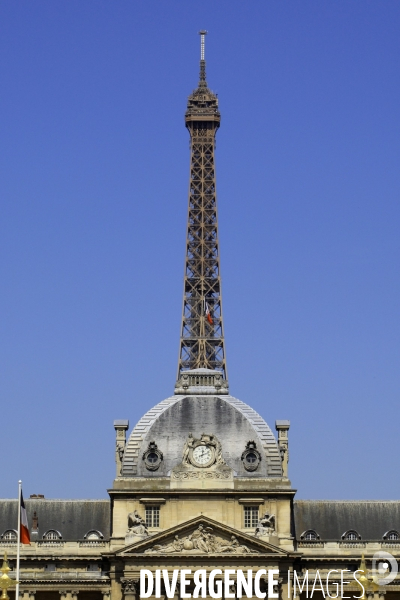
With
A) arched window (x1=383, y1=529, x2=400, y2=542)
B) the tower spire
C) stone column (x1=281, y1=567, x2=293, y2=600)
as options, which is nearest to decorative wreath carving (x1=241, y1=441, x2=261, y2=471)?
stone column (x1=281, y1=567, x2=293, y2=600)

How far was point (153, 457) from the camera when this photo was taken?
127688 millimetres

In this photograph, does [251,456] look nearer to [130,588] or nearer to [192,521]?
[192,521]

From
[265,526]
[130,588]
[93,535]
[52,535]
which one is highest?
[52,535]

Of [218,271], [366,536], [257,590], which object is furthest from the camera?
[218,271]

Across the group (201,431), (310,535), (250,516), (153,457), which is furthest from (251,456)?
(310,535)

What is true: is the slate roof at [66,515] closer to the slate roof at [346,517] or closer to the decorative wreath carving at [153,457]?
the decorative wreath carving at [153,457]

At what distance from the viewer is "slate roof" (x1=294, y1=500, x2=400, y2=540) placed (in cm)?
13262

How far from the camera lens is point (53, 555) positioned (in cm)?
12925

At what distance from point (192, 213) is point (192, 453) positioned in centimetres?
6702

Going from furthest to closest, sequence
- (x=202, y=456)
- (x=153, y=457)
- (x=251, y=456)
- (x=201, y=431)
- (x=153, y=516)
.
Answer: (x=201, y=431), (x=153, y=457), (x=251, y=456), (x=202, y=456), (x=153, y=516)

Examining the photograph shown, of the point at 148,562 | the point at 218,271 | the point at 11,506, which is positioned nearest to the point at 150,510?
the point at 148,562

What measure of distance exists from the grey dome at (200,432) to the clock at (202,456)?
1.22m

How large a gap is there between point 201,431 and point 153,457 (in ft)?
14.0

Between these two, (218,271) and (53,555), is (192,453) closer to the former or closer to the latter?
(53,555)
